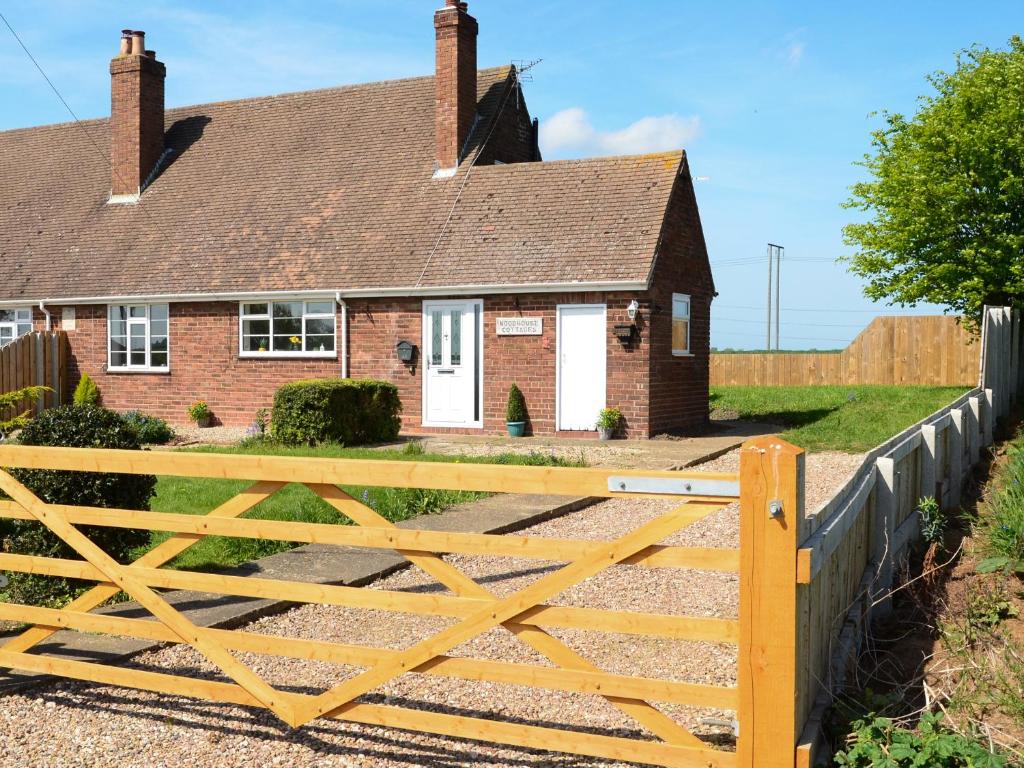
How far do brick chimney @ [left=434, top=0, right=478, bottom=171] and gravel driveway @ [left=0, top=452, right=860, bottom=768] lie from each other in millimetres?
16209

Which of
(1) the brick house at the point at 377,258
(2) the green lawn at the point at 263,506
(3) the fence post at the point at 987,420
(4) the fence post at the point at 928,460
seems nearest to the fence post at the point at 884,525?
(4) the fence post at the point at 928,460

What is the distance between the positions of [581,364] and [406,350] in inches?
140

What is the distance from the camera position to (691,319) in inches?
829

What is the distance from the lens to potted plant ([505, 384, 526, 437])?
19.0m

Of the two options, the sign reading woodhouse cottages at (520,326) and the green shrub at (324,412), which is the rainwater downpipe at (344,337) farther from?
the sign reading woodhouse cottages at (520,326)

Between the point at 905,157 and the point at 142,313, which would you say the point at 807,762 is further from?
the point at 905,157

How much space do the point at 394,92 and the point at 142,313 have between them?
25.8ft

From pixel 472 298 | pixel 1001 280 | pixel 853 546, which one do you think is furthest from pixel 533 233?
pixel 853 546

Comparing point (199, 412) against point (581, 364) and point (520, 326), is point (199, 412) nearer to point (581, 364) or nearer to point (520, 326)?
point (520, 326)

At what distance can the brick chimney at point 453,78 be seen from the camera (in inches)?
847

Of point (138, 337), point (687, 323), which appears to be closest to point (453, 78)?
point (687, 323)

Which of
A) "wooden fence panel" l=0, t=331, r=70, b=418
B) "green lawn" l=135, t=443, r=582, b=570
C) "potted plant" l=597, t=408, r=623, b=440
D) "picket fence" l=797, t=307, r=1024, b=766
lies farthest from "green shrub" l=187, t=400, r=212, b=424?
"picket fence" l=797, t=307, r=1024, b=766

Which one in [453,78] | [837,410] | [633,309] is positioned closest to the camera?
[633,309]

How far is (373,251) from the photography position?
68.7 ft
